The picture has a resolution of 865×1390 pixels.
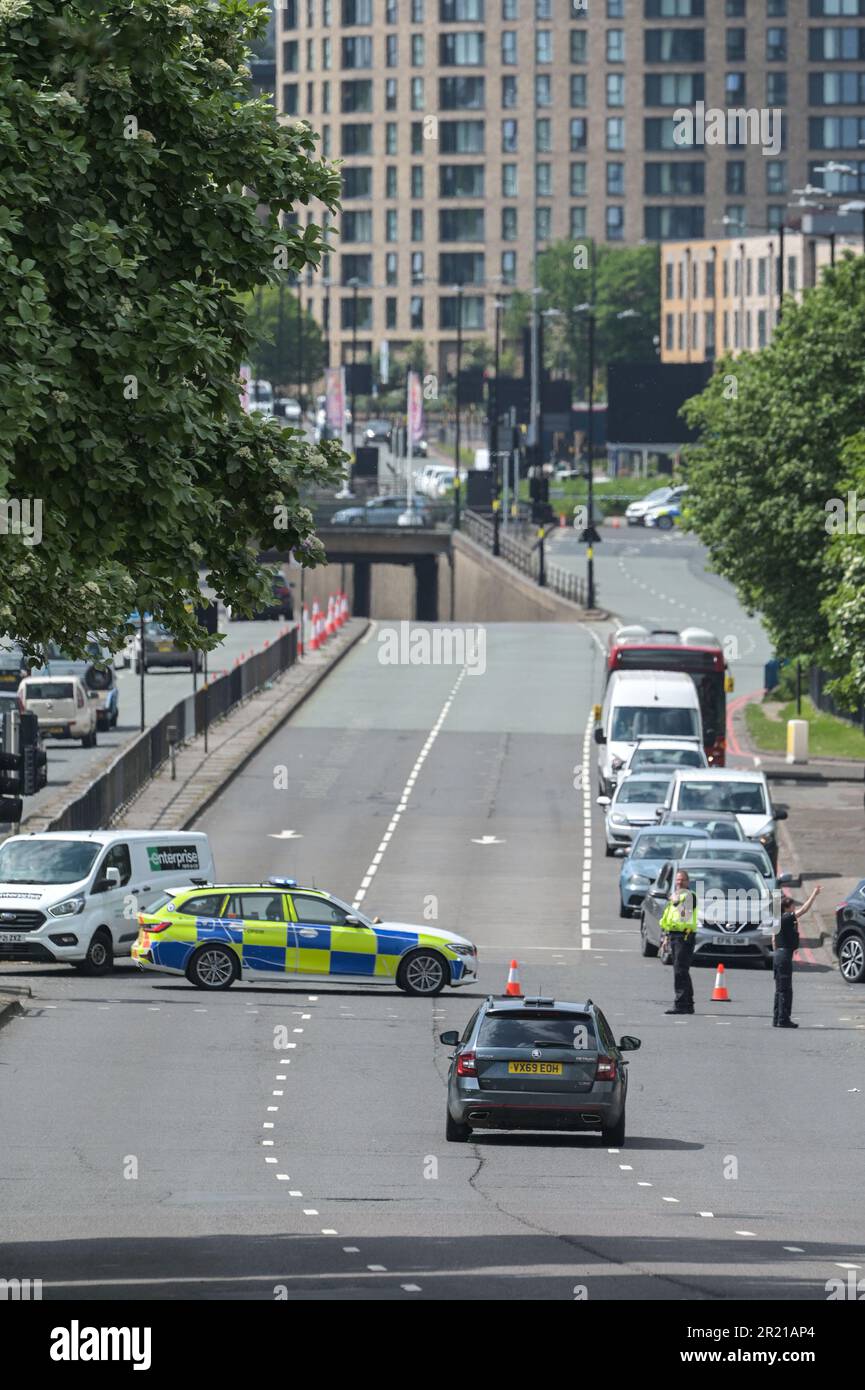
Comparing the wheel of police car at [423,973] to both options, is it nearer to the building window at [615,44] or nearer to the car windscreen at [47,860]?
the car windscreen at [47,860]

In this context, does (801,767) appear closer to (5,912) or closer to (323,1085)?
(5,912)

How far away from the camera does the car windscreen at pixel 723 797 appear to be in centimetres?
4606

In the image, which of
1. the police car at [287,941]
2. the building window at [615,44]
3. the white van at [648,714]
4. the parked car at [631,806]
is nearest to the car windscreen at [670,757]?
the white van at [648,714]

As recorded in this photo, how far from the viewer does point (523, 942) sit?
38.8 m

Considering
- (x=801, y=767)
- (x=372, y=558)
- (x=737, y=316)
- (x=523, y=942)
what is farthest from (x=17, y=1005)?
(x=737, y=316)

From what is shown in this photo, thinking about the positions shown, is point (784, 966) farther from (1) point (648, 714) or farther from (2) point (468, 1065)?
(1) point (648, 714)

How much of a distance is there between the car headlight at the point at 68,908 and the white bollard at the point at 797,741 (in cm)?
2845

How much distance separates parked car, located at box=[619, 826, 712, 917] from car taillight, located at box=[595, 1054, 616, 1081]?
18.7m

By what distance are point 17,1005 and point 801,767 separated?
32840mm

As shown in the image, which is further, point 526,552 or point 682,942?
point 526,552

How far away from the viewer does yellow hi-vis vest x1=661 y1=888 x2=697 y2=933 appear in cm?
3075

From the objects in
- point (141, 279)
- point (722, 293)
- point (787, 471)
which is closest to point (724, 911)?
point (141, 279)

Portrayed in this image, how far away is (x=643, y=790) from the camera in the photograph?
1895 inches

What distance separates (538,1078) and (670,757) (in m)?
30.1
